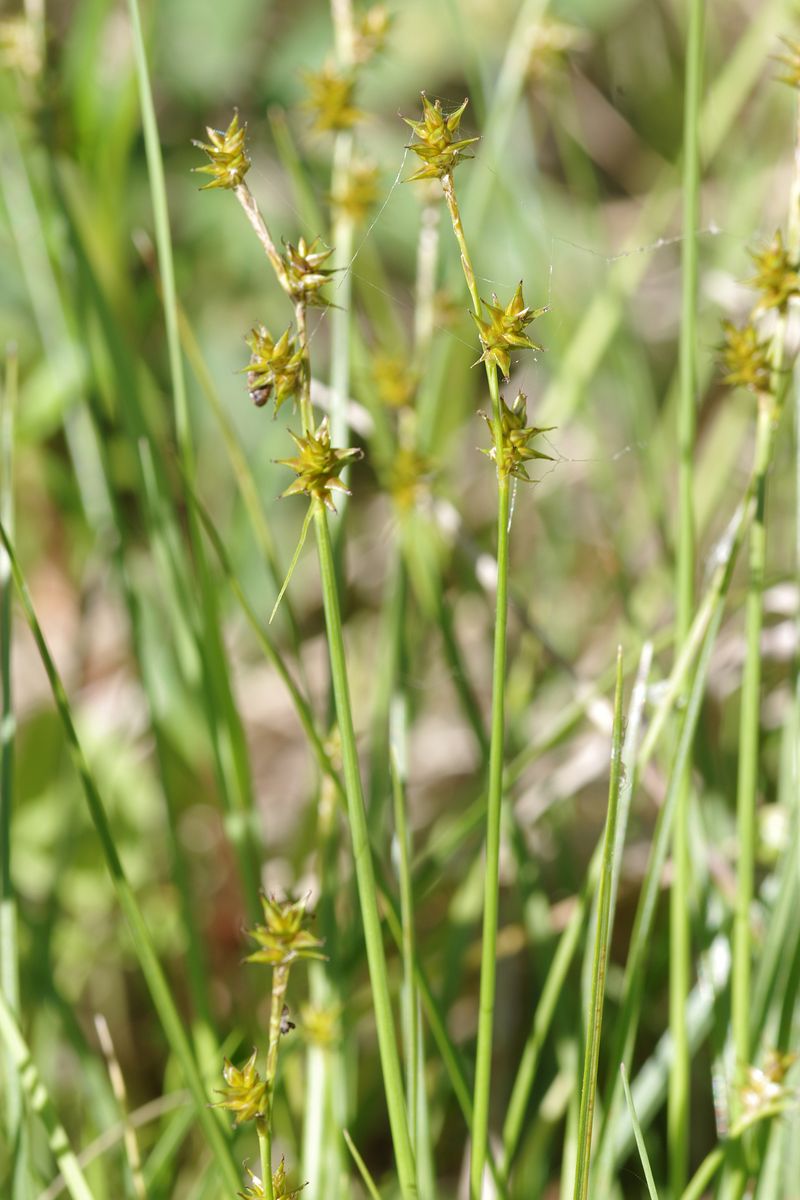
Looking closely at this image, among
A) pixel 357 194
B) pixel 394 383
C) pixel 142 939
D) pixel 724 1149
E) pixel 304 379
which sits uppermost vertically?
pixel 357 194

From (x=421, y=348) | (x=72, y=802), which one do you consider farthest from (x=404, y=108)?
(x=72, y=802)

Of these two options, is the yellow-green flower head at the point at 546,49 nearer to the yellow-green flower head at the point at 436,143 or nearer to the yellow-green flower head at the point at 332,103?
the yellow-green flower head at the point at 332,103

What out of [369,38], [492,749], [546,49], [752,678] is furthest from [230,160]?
[546,49]

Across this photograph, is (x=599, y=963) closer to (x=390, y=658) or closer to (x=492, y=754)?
(x=492, y=754)

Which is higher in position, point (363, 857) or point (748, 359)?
point (748, 359)

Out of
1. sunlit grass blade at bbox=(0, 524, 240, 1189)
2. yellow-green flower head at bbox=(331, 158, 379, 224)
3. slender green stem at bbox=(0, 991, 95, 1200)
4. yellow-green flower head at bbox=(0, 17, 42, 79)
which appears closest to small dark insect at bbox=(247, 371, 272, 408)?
sunlit grass blade at bbox=(0, 524, 240, 1189)

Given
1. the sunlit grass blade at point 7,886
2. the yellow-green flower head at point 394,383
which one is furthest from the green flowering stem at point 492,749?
the yellow-green flower head at point 394,383

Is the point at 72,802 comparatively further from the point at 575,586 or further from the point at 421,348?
the point at 575,586
